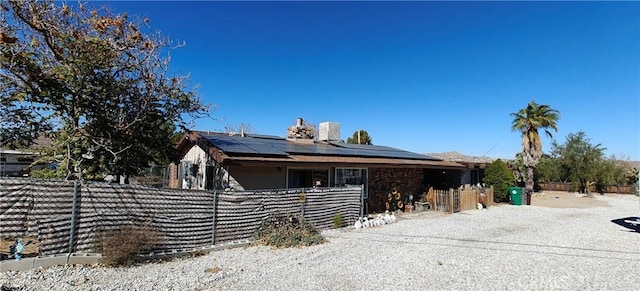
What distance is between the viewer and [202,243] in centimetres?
737

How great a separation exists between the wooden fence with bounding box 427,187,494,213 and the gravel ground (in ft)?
14.8

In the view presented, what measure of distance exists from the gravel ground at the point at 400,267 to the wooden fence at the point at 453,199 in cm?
450

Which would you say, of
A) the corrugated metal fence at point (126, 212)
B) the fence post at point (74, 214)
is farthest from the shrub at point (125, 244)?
the fence post at point (74, 214)

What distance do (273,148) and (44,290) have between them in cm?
770

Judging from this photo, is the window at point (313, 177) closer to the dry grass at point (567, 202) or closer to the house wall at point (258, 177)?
the house wall at point (258, 177)

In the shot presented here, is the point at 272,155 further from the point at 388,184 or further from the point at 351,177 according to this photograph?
the point at 388,184

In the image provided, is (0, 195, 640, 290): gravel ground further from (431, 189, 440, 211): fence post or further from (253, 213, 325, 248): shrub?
(431, 189, 440, 211): fence post

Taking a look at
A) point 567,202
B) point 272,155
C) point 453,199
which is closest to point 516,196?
point 567,202

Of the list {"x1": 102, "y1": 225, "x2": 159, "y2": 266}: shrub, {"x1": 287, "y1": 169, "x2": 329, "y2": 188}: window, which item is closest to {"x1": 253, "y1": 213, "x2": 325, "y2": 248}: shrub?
{"x1": 102, "y1": 225, "x2": 159, "y2": 266}: shrub

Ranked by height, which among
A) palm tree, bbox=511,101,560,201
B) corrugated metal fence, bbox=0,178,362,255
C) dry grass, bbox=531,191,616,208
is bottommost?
dry grass, bbox=531,191,616,208

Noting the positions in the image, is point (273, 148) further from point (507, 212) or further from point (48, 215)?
point (507, 212)

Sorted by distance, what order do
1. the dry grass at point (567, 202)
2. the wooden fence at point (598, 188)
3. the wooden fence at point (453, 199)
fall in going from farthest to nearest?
the wooden fence at point (598, 188)
the dry grass at point (567, 202)
the wooden fence at point (453, 199)

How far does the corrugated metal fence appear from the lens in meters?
5.37

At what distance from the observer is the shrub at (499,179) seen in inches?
770
